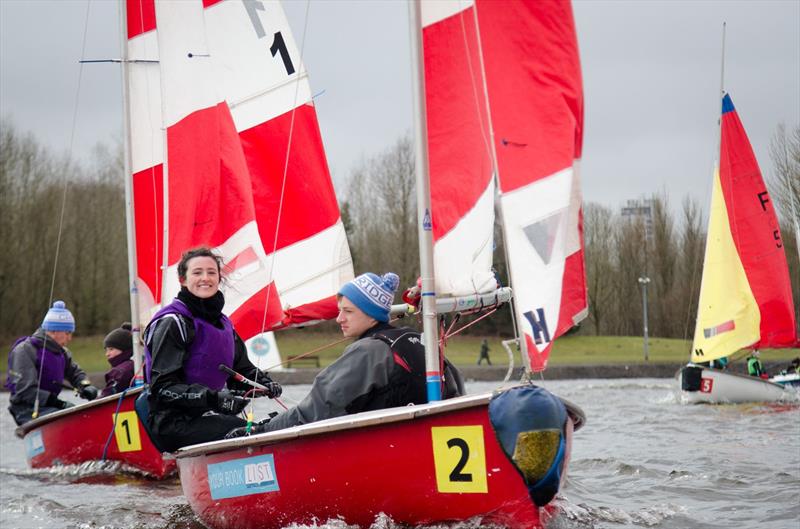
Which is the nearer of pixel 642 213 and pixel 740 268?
pixel 740 268

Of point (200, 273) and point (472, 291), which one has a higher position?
point (200, 273)

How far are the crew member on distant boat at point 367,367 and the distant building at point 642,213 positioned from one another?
45439 mm

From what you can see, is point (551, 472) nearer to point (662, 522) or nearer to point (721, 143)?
point (662, 522)

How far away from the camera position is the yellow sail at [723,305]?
20062 mm

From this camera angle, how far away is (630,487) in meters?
8.03

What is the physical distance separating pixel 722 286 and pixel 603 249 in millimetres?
28423

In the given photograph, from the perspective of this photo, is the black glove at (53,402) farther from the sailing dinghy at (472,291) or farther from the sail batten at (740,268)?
the sail batten at (740,268)

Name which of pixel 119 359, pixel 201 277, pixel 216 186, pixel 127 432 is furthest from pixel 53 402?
pixel 201 277

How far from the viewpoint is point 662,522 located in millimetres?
6328

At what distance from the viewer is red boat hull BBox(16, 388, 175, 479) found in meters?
8.80

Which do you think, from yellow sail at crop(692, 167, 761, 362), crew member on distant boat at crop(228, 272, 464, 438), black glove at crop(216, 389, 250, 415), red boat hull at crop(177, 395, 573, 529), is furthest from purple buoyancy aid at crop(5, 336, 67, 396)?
yellow sail at crop(692, 167, 761, 362)

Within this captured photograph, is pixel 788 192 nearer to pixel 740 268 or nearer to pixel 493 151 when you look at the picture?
pixel 740 268

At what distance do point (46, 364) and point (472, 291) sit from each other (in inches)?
246

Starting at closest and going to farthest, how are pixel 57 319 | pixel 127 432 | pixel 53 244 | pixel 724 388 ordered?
pixel 127 432 < pixel 57 319 < pixel 724 388 < pixel 53 244
